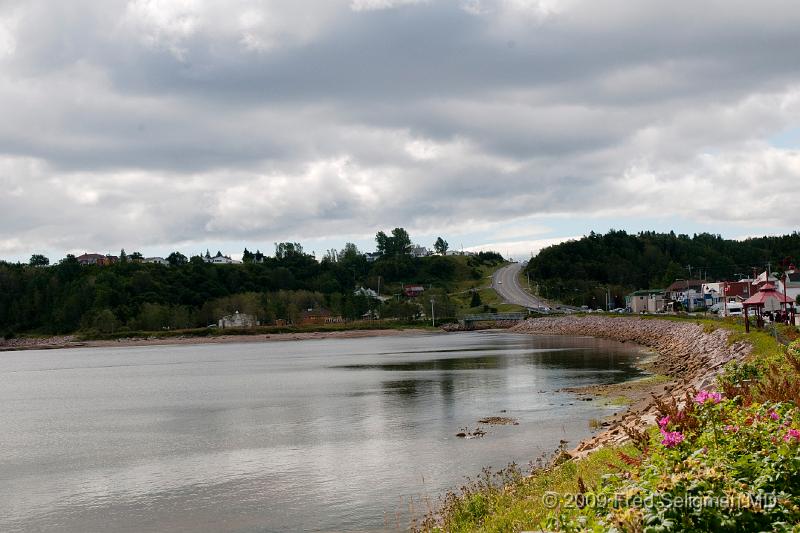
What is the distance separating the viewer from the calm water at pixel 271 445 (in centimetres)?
2253

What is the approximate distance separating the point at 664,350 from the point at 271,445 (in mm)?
57437

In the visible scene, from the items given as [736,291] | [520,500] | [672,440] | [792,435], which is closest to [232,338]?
[736,291]

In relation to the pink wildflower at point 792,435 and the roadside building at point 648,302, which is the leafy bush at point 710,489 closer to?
the pink wildflower at point 792,435

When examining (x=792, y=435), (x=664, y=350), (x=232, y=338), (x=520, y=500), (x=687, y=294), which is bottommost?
(x=232, y=338)

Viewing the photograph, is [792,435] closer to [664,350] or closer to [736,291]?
[664,350]

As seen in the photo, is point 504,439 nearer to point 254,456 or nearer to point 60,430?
point 254,456

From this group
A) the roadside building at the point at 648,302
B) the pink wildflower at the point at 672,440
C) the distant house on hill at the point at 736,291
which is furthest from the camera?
the roadside building at the point at 648,302

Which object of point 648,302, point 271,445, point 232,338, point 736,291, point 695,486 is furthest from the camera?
point 232,338

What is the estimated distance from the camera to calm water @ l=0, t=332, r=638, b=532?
2253cm

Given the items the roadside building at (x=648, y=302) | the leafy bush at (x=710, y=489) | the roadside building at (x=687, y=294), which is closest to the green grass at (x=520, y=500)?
the leafy bush at (x=710, y=489)

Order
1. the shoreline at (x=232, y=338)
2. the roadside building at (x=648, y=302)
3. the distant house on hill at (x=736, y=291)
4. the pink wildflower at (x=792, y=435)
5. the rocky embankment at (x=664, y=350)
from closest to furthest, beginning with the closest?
1. the pink wildflower at (x=792, y=435)
2. the rocky embankment at (x=664, y=350)
3. the distant house on hill at (x=736, y=291)
4. the roadside building at (x=648, y=302)
5. the shoreline at (x=232, y=338)

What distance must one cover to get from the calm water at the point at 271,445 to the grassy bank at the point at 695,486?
6.40m

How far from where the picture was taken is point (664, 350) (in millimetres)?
79438

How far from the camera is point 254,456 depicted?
1237 inches
